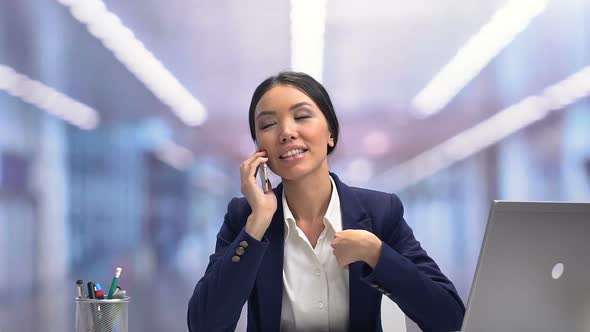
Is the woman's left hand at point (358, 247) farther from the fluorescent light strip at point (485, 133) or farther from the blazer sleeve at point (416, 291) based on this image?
the fluorescent light strip at point (485, 133)

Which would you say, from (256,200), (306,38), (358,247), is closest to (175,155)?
(306,38)

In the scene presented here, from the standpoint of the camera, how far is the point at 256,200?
1.69 m

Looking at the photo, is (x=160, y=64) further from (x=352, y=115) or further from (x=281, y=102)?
(x=281, y=102)

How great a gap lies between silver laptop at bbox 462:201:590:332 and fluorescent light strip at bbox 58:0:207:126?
87.0 inches

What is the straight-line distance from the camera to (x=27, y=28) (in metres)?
3.09

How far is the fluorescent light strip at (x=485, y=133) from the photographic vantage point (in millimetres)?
3180

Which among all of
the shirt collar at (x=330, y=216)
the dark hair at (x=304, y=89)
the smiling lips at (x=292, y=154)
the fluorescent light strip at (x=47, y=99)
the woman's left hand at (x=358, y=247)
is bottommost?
the woman's left hand at (x=358, y=247)

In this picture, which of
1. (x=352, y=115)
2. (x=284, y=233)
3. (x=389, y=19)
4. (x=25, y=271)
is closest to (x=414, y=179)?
(x=352, y=115)

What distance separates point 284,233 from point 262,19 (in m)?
1.66

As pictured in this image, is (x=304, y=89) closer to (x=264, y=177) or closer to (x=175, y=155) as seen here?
(x=264, y=177)

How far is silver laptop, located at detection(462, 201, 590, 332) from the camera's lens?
1071 mm

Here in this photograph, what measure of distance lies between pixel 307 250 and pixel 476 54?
183 cm

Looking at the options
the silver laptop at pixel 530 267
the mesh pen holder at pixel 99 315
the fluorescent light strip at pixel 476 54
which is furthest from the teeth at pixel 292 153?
the fluorescent light strip at pixel 476 54

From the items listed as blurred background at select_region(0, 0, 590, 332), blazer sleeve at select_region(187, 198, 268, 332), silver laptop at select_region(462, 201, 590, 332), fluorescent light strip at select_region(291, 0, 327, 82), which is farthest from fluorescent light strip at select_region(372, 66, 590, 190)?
silver laptop at select_region(462, 201, 590, 332)
